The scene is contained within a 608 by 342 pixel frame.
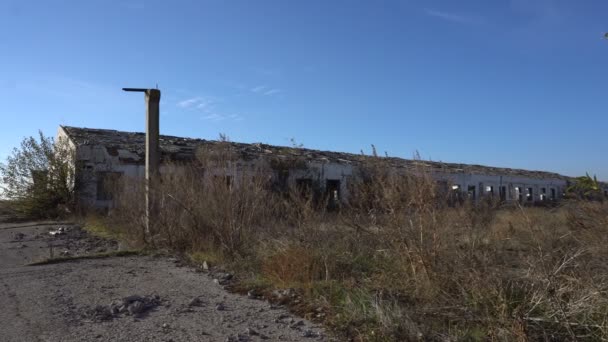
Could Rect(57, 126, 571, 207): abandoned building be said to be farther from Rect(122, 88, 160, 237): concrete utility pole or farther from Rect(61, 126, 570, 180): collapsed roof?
Rect(122, 88, 160, 237): concrete utility pole

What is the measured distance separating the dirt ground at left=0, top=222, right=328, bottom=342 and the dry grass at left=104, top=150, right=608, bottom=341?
667 mm

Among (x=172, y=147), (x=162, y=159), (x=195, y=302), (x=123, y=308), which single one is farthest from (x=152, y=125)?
(x=172, y=147)

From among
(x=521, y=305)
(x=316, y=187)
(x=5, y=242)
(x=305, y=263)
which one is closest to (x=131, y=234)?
(x=5, y=242)

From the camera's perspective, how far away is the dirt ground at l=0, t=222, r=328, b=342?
5.45 metres

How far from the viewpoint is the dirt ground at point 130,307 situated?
5449mm

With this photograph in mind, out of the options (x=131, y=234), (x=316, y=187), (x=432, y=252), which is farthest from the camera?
(x=316, y=187)

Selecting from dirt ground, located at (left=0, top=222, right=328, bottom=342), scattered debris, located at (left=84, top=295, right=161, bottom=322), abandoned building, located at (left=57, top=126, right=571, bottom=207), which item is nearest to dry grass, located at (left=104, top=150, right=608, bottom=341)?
dirt ground, located at (left=0, top=222, right=328, bottom=342)

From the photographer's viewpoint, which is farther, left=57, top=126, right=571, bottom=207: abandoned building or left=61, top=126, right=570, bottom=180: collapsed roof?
left=61, top=126, right=570, bottom=180: collapsed roof

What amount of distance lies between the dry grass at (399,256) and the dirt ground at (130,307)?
667mm

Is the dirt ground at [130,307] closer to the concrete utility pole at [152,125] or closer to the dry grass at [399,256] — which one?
the dry grass at [399,256]

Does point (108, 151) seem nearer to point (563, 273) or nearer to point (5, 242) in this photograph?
point (5, 242)

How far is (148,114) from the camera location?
45.5 feet

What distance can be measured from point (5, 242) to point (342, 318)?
478 inches

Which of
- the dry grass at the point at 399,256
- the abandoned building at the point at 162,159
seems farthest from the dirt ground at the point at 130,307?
the abandoned building at the point at 162,159
